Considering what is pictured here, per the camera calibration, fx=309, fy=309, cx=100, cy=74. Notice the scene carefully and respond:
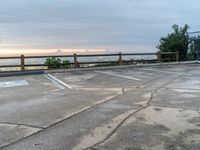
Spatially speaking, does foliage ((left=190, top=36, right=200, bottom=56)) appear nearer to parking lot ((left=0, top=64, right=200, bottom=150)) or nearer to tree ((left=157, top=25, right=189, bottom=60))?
tree ((left=157, top=25, right=189, bottom=60))

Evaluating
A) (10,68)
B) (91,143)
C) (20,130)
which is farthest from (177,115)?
(10,68)

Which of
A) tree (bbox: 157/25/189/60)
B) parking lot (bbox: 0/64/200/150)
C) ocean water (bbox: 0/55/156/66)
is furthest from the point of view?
tree (bbox: 157/25/189/60)

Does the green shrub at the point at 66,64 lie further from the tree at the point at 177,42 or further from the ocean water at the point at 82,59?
the tree at the point at 177,42

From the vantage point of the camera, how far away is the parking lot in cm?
479

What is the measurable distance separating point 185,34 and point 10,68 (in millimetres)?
14980

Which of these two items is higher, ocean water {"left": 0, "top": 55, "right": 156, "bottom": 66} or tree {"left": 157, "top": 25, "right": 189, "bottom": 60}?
tree {"left": 157, "top": 25, "right": 189, "bottom": 60}

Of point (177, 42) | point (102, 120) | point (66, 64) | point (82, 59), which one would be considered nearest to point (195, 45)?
point (177, 42)

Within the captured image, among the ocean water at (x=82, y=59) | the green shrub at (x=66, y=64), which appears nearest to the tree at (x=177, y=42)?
the ocean water at (x=82, y=59)

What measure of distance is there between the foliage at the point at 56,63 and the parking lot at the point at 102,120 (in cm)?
884

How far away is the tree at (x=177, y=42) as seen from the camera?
2486 cm

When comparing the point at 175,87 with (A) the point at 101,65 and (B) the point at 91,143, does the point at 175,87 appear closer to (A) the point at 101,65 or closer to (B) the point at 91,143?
(B) the point at 91,143

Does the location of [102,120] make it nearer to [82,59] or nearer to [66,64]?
[66,64]

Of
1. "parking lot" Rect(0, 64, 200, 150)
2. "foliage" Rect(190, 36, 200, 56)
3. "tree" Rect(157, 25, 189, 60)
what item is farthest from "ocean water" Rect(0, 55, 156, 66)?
"parking lot" Rect(0, 64, 200, 150)

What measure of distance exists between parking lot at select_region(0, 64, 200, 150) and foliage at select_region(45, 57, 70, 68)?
8842 millimetres
